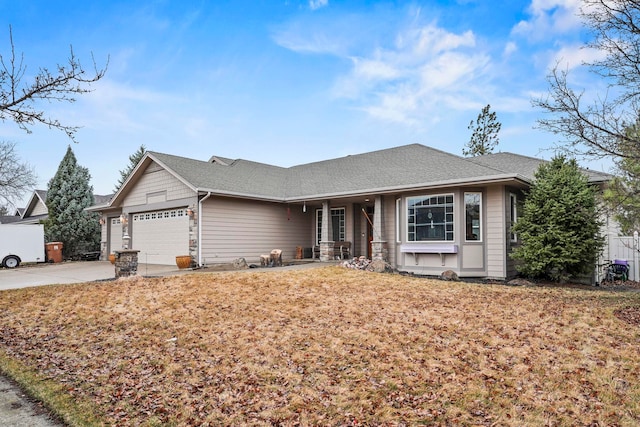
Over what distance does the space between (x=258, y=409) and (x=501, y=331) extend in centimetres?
397

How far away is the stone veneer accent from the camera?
11477 millimetres

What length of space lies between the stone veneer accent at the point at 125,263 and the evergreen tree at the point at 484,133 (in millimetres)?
27238

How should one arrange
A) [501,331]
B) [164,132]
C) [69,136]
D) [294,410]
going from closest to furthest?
[294,410] < [69,136] < [501,331] < [164,132]

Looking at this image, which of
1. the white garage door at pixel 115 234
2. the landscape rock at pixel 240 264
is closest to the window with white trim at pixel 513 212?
the landscape rock at pixel 240 264

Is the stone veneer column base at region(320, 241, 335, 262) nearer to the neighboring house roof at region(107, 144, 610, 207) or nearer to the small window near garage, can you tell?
the neighboring house roof at region(107, 144, 610, 207)

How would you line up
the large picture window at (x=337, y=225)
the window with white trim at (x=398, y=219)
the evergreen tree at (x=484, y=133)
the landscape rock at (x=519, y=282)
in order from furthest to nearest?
1. the evergreen tree at (x=484, y=133)
2. the large picture window at (x=337, y=225)
3. the window with white trim at (x=398, y=219)
4. the landscape rock at (x=519, y=282)

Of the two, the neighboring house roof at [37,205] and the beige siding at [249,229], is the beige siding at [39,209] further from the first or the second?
the beige siding at [249,229]

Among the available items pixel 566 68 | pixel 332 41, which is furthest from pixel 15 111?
pixel 332 41

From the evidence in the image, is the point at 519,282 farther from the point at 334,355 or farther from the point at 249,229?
the point at 249,229

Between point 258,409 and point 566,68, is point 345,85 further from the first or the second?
point 258,409

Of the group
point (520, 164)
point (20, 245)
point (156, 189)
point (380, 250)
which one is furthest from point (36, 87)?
point (20, 245)

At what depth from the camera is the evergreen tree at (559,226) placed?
409 inches

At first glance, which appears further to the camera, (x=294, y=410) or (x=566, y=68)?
(x=566, y=68)

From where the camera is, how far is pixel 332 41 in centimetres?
1303
